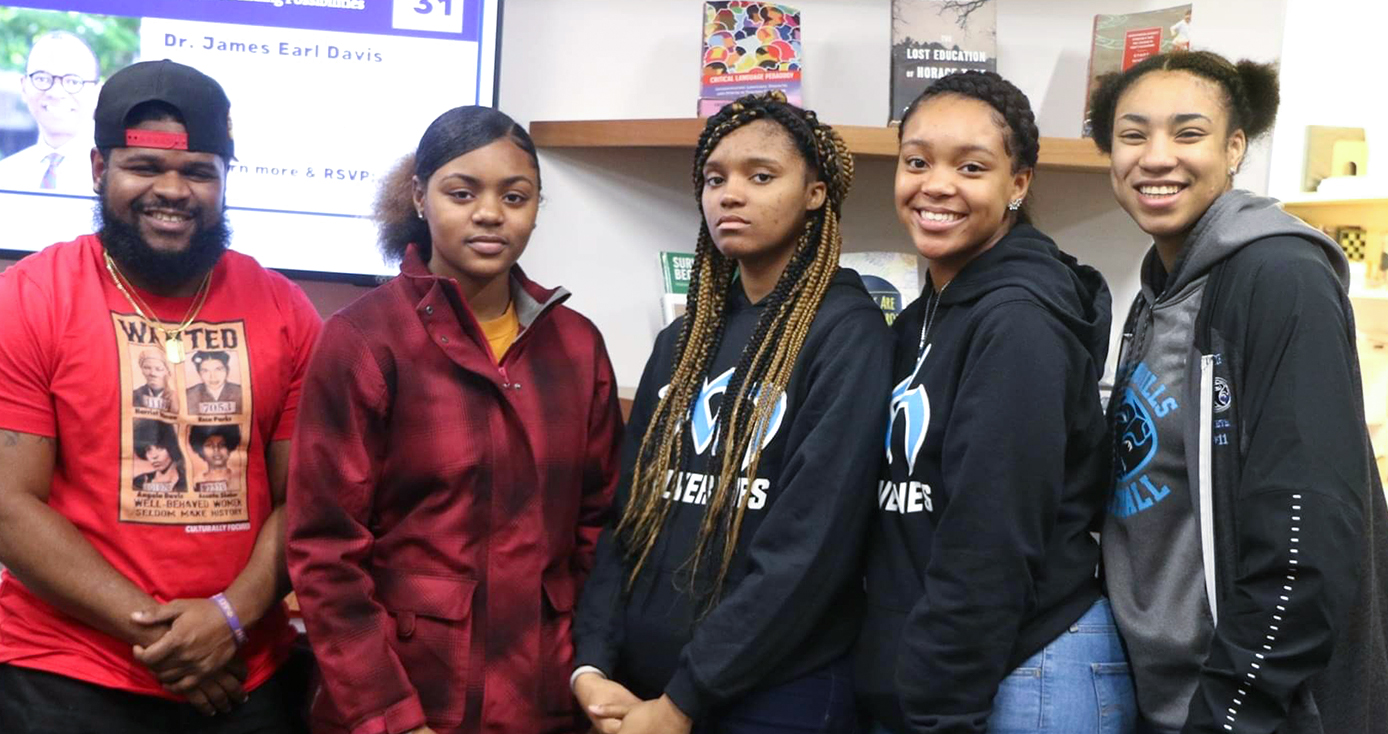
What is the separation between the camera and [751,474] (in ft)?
5.67

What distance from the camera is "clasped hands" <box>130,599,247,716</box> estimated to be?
177 centimetres

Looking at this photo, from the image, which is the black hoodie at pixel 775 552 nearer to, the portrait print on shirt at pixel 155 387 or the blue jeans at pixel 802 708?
the blue jeans at pixel 802 708

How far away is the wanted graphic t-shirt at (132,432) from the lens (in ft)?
5.90

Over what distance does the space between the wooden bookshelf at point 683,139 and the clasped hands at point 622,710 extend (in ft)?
3.69

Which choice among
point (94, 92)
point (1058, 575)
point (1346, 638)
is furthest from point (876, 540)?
point (94, 92)

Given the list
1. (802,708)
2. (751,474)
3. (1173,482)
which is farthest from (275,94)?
(1173,482)

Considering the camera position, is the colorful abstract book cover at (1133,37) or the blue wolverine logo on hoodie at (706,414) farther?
the colorful abstract book cover at (1133,37)

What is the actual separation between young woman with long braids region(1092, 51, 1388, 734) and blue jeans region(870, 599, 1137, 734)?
31 mm

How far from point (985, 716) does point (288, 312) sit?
1258 millimetres

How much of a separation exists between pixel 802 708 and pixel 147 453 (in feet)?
3.39

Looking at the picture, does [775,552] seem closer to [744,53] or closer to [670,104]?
[744,53]

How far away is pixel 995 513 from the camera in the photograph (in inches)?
57.1

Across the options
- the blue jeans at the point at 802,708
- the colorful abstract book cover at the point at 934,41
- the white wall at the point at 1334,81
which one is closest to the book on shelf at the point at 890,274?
the colorful abstract book cover at the point at 934,41

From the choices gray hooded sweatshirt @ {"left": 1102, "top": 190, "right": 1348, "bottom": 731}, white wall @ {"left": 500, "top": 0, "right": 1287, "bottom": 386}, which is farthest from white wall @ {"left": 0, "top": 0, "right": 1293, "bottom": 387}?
gray hooded sweatshirt @ {"left": 1102, "top": 190, "right": 1348, "bottom": 731}
